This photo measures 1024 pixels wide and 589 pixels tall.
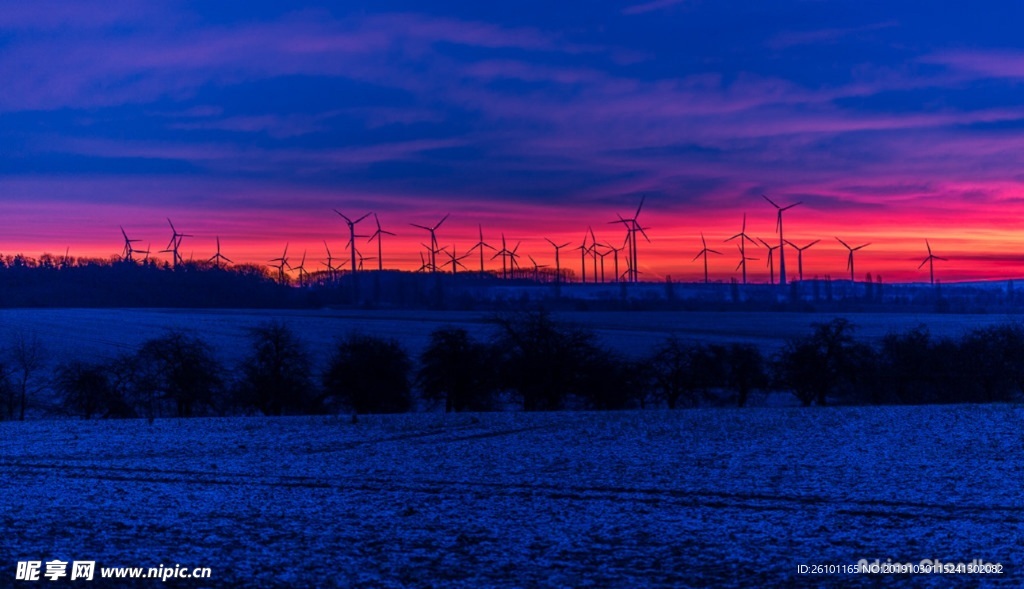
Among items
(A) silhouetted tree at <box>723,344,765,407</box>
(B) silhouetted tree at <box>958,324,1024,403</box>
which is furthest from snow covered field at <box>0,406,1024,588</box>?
(A) silhouetted tree at <box>723,344,765,407</box>

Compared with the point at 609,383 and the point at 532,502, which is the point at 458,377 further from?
the point at 532,502

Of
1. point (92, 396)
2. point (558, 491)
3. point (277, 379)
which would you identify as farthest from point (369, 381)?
point (558, 491)

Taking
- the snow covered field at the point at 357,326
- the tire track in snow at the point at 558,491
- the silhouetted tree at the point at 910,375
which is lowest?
the silhouetted tree at the point at 910,375

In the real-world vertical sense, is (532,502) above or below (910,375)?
above

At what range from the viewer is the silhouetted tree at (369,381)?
49875 mm

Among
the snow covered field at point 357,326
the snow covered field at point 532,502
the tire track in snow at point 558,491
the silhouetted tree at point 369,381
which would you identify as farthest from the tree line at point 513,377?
the tire track in snow at point 558,491

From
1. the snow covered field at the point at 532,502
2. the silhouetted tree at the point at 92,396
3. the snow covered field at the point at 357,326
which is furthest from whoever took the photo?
the snow covered field at the point at 357,326

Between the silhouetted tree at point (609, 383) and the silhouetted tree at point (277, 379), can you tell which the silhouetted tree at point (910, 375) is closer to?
the silhouetted tree at point (609, 383)

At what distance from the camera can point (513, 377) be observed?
5025cm

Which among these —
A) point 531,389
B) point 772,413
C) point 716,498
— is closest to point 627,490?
point 716,498

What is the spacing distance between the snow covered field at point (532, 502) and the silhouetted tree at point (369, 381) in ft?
66.7

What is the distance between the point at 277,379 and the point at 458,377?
9.00 m

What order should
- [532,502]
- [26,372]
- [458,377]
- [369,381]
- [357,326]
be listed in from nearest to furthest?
[532,502] < [369,381] < [458,377] < [26,372] < [357,326]

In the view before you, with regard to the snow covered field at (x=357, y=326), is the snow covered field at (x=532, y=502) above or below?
below
